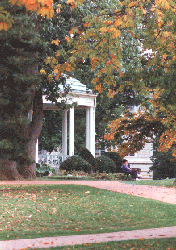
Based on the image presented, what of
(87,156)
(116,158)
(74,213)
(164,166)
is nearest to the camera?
(74,213)

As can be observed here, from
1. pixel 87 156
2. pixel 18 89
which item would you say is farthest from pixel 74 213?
pixel 87 156

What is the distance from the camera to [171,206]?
12.8 m

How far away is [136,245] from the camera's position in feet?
24.8

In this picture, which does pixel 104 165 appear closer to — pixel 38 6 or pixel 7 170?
pixel 7 170

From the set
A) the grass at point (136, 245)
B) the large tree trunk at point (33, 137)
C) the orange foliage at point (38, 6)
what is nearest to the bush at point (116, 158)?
the large tree trunk at point (33, 137)

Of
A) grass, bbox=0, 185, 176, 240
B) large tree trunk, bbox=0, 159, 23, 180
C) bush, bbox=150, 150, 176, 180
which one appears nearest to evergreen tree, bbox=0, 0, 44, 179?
large tree trunk, bbox=0, 159, 23, 180

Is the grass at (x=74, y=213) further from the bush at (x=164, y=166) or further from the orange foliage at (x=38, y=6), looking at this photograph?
the bush at (x=164, y=166)

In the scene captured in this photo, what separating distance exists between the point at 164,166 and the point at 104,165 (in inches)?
157

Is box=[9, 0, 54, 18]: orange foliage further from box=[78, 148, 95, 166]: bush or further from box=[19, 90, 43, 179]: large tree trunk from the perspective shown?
box=[78, 148, 95, 166]: bush

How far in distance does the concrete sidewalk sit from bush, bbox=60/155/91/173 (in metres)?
16.1

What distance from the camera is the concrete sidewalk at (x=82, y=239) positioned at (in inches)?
294

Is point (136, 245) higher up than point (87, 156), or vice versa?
point (87, 156)

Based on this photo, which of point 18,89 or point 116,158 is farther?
point 116,158

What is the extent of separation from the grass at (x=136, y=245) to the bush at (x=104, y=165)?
61.0 feet
